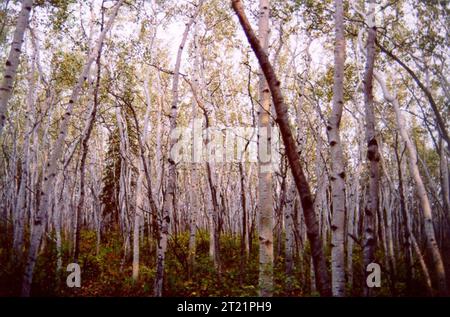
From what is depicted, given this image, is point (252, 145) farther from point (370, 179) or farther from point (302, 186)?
point (302, 186)

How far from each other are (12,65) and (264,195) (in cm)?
415

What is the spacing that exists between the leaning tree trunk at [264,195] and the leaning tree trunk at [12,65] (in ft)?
11.8

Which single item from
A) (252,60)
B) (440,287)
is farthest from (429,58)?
(440,287)

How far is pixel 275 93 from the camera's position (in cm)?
316

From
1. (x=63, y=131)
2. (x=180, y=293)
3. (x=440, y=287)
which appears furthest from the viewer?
(x=180, y=293)

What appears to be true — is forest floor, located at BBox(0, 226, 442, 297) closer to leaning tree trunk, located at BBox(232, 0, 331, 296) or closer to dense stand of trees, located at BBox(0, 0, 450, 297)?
dense stand of trees, located at BBox(0, 0, 450, 297)

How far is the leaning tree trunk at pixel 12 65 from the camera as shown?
4535mm

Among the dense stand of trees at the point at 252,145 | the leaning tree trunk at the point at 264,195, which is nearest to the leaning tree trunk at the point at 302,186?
the dense stand of trees at the point at 252,145

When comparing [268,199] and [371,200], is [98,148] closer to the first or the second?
[268,199]

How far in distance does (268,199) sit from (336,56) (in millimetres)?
2276

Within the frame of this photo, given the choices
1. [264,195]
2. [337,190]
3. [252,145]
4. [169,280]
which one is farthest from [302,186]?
[252,145]

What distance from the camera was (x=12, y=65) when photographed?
477 cm

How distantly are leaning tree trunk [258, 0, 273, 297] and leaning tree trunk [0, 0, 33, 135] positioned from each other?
361 centimetres
